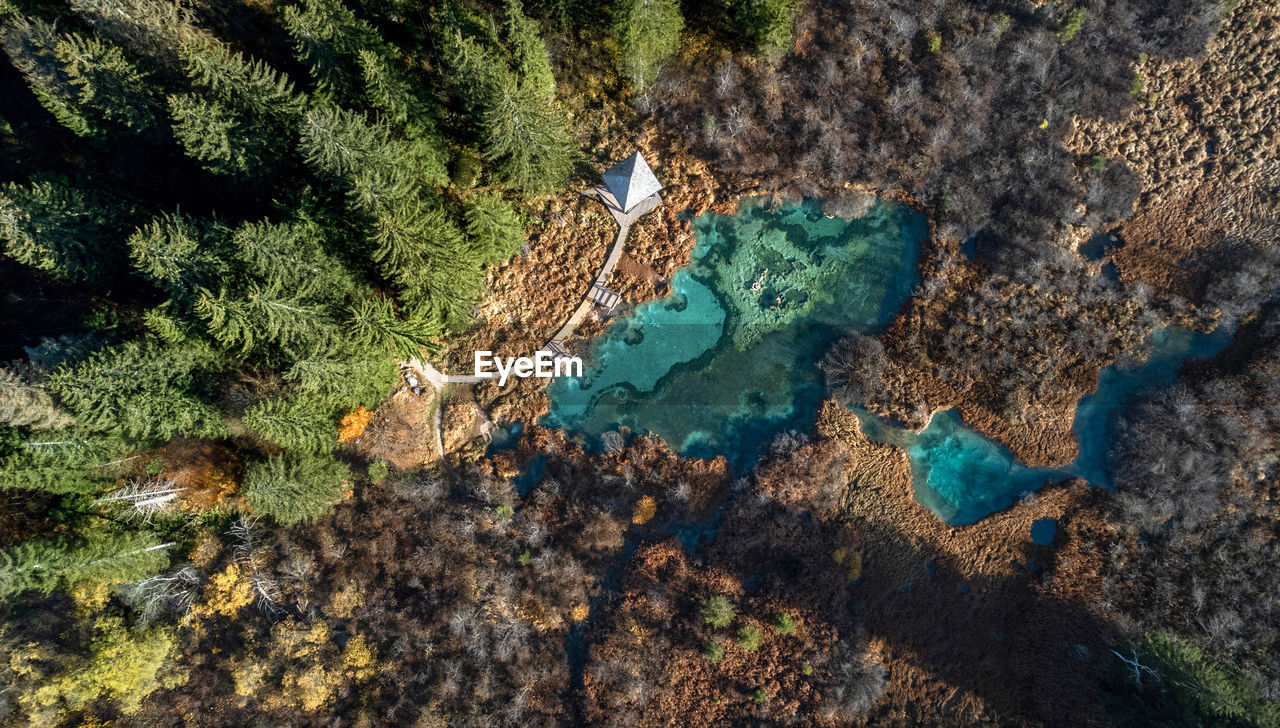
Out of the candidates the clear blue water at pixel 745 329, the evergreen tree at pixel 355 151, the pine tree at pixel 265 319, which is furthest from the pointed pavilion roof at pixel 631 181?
the pine tree at pixel 265 319

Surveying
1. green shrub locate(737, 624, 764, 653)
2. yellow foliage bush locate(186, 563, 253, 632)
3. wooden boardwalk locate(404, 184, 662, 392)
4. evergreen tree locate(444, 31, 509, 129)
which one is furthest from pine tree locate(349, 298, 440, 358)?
green shrub locate(737, 624, 764, 653)

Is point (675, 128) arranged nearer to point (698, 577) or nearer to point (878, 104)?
point (878, 104)

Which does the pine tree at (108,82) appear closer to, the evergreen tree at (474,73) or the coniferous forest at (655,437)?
the coniferous forest at (655,437)

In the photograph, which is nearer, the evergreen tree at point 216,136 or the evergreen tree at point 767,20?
the evergreen tree at point 216,136

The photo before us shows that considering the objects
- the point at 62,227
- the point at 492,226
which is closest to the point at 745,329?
the point at 492,226

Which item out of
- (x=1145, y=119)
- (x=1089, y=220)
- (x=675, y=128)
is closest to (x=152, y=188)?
(x=675, y=128)

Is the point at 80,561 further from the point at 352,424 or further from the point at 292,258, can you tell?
the point at 292,258
